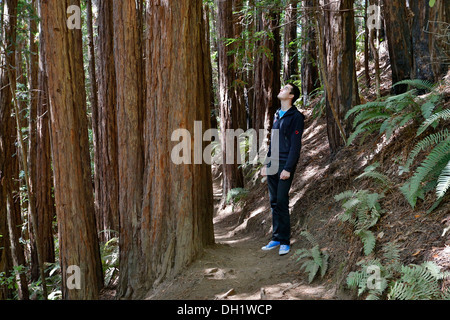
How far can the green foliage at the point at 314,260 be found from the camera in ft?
15.8

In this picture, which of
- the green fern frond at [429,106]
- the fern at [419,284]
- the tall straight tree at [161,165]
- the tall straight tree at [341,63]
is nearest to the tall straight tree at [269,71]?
the tall straight tree at [341,63]

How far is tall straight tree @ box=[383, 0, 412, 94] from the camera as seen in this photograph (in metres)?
6.99

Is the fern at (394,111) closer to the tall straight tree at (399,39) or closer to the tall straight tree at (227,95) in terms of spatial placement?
the tall straight tree at (399,39)

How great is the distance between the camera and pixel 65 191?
5.87 m

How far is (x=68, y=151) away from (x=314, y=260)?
3847 mm

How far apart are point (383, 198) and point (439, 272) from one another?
167 cm

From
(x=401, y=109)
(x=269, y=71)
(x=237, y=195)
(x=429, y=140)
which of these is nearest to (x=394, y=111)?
(x=401, y=109)

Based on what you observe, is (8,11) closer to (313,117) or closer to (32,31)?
(32,31)

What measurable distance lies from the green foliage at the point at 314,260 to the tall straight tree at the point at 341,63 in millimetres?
2711

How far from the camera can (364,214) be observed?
16.1ft

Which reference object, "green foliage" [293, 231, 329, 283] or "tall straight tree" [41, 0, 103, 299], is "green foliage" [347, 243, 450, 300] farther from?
"tall straight tree" [41, 0, 103, 299]

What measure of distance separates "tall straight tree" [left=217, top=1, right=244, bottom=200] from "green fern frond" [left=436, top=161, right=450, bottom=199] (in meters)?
6.66

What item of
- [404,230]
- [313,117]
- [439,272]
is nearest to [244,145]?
[313,117]

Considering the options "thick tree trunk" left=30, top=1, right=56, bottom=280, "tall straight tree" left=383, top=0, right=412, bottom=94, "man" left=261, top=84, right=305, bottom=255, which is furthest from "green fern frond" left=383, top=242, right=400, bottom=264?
"thick tree trunk" left=30, top=1, right=56, bottom=280
